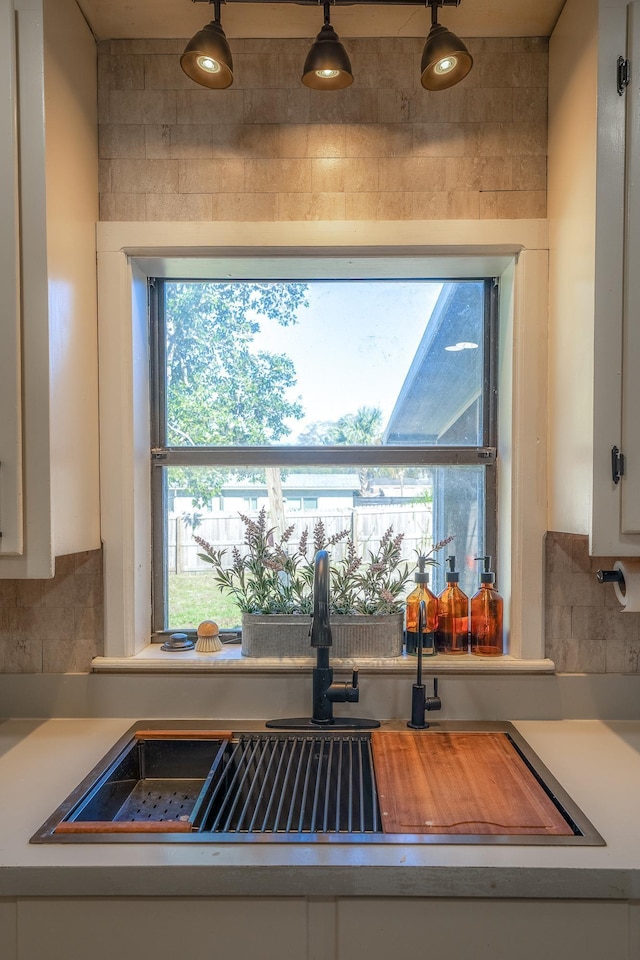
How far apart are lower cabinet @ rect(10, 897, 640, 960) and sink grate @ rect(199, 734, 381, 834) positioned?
0.13 m

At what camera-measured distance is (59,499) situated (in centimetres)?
139

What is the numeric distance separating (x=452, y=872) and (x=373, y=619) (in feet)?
2.31

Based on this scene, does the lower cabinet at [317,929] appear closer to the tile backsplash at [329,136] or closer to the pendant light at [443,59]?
the tile backsplash at [329,136]

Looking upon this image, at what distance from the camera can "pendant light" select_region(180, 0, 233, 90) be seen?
137 centimetres

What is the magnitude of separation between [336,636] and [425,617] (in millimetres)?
238

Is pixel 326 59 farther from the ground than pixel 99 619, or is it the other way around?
pixel 326 59

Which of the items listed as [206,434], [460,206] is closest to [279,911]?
[206,434]

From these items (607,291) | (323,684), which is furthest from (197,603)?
(607,291)

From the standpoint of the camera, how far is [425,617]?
5.49 feet

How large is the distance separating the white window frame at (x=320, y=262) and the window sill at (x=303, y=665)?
31 mm

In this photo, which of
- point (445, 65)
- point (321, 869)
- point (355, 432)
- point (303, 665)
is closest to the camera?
point (321, 869)

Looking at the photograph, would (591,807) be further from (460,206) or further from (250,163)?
(250,163)

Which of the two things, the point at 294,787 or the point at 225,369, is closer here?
the point at 294,787

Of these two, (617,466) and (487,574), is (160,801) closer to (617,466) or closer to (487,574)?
(487,574)
